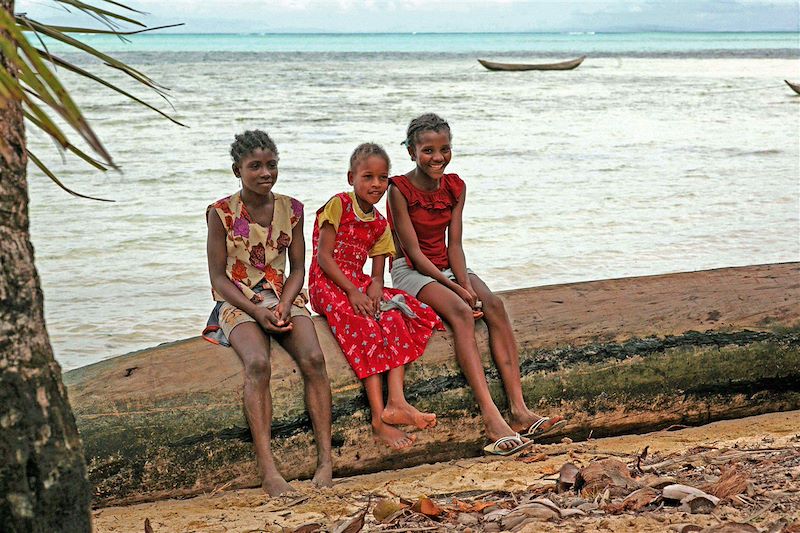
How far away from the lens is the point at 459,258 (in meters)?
4.69

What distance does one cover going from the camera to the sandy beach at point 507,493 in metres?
2.83

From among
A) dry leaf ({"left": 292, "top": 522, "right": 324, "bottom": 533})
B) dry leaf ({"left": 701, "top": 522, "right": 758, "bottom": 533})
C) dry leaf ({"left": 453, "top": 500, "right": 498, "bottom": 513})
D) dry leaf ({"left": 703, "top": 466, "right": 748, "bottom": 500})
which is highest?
dry leaf ({"left": 701, "top": 522, "right": 758, "bottom": 533})

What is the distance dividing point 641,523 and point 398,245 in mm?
2262

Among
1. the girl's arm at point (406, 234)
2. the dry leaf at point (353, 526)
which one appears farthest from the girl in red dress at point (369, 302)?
the dry leaf at point (353, 526)

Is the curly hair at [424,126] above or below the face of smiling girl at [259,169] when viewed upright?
above

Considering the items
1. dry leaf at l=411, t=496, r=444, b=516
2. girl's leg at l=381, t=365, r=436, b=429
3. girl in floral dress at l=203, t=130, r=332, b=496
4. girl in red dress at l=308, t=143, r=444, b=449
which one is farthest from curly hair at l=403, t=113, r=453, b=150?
dry leaf at l=411, t=496, r=444, b=516

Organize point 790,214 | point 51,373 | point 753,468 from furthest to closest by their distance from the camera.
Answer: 1. point 790,214
2. point 753,468
3. point 51,373

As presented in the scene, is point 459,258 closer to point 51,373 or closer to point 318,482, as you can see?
point 318,482

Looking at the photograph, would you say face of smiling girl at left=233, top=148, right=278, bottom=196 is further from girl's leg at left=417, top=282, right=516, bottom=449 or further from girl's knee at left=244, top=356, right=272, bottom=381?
girl's leg at left=417, top=282, right=516, bottom=449

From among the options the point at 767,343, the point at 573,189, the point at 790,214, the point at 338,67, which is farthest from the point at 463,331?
the point at 338,67

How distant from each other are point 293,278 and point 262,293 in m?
0.15

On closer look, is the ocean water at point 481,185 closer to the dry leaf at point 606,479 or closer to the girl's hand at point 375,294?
the girl's hand at point 375,294

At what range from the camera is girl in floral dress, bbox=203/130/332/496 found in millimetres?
3854

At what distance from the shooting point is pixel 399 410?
405 centimetres
